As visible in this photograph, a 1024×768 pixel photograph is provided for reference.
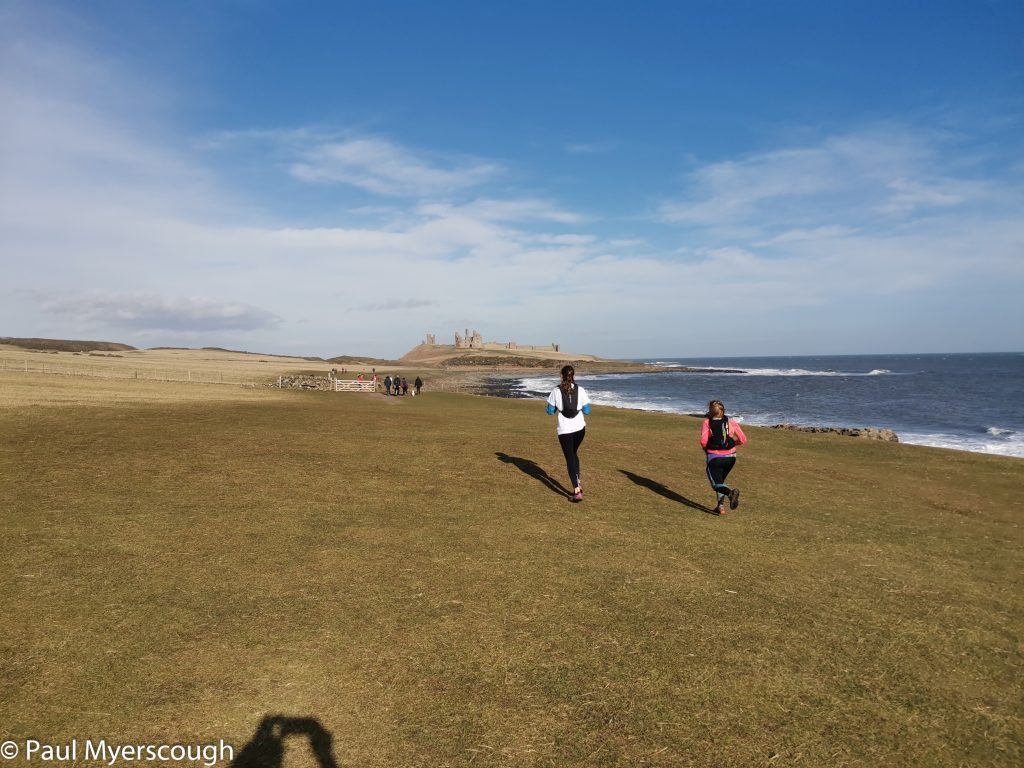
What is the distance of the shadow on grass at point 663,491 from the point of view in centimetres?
1166

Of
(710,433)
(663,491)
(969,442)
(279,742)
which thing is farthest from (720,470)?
(969,442)

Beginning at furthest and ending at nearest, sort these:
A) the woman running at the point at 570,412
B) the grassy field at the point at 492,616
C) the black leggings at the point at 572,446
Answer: the black leggings at the point at 572,446, the woman running at the point at 570,412, the grassy field at the point at 492,616

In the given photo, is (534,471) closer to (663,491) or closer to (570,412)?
(663,491)

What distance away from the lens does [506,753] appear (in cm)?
418

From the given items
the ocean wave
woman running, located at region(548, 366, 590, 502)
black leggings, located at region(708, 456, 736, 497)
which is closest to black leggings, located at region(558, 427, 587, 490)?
woman running, located at region(548, 366, 590, 502)

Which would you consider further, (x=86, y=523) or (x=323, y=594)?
(x=86, y=523)

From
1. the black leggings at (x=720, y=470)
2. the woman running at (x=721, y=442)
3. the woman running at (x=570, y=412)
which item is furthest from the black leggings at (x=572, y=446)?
the black leggings at (x=720, y=470)

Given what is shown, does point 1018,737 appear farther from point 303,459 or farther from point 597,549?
point 303,459

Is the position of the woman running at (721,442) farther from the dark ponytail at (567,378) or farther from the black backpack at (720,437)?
the dark ponytail at (567,378)

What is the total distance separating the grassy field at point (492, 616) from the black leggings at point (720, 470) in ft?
1.95

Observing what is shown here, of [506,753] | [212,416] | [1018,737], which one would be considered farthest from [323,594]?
[212,416]

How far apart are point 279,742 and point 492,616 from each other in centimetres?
252

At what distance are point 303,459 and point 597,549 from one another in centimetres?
806

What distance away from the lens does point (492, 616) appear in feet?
20.5
